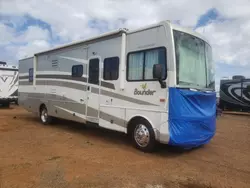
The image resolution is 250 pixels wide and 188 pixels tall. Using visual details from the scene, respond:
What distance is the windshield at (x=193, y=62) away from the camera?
5898 mm

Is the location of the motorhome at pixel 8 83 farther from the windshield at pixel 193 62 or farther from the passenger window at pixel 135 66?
the windshield at pixel 193 62

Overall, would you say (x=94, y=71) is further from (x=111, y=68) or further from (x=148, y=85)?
(x=148, y=85)

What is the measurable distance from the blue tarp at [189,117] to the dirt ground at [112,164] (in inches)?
19.1

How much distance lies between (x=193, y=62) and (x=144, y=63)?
1.20m

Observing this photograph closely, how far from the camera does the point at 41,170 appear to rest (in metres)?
4.95

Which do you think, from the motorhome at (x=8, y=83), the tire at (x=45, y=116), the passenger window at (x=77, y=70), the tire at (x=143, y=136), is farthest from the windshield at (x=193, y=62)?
the motorhome at (x=8, y=83)

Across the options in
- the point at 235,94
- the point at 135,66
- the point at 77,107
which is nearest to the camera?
the point at 135,66

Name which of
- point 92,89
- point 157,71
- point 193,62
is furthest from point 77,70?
point 193,62

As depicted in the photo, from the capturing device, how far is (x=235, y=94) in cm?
2069

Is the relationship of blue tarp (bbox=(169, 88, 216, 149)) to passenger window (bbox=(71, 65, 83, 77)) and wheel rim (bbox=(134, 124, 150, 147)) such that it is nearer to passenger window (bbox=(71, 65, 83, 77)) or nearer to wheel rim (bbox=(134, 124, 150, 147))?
wheel rim (bbox=(134, 124, 150, 147))

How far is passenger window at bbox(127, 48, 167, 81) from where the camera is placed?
19.7ft

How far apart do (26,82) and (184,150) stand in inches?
339

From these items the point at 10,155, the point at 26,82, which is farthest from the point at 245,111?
the point at 10,155

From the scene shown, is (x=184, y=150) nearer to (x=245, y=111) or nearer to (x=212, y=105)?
(x=212, y=105)
